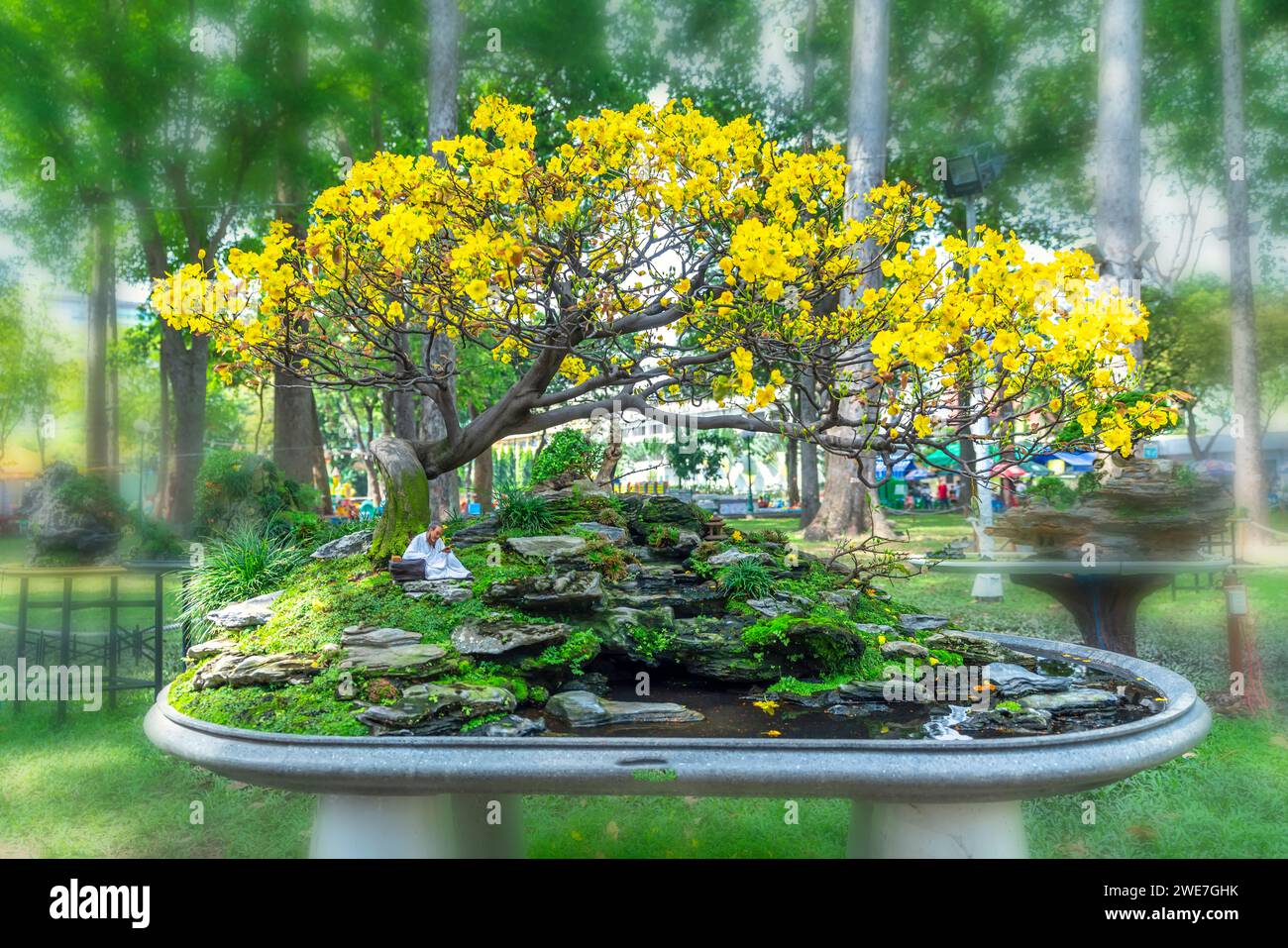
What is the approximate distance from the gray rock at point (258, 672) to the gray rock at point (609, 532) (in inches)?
58.2

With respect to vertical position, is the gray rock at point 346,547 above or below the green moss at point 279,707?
above

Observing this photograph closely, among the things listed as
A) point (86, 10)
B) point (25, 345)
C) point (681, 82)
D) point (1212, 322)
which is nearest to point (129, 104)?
point (86, 10)

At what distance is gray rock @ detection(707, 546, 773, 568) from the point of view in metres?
4.07

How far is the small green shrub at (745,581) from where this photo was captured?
12.7ft

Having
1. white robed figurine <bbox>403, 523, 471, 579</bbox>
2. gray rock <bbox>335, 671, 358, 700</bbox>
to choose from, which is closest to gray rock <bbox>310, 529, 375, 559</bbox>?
white robed figurine <bbox>403, 523, 471, 579</bbox>

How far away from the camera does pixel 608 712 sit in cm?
298

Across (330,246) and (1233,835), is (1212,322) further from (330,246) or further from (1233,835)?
(330,246)

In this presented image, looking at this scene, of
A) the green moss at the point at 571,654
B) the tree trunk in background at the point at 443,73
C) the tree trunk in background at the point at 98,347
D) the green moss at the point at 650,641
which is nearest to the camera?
the green moss at the point at 571,654

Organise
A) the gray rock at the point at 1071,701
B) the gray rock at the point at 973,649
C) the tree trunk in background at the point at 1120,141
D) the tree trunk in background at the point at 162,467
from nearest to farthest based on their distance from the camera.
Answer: the gray rock at the point at 1071,701
the gray rock at the point at 973,649
the tree trunk in background at the point at 1120,141
the tree trunk in background at the point at 162,467

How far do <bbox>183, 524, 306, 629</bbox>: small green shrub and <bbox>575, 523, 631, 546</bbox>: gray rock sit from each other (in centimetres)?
150

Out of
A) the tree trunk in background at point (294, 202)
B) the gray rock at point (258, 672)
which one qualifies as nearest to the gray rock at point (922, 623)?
the gray rock at point (258, 672)

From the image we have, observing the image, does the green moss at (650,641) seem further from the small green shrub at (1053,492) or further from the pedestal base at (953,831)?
the small green shrub at (1053,492)

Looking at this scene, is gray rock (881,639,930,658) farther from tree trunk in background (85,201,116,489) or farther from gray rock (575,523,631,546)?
tree trunk in background (85,201,116,489)

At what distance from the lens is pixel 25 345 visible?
1092cm
